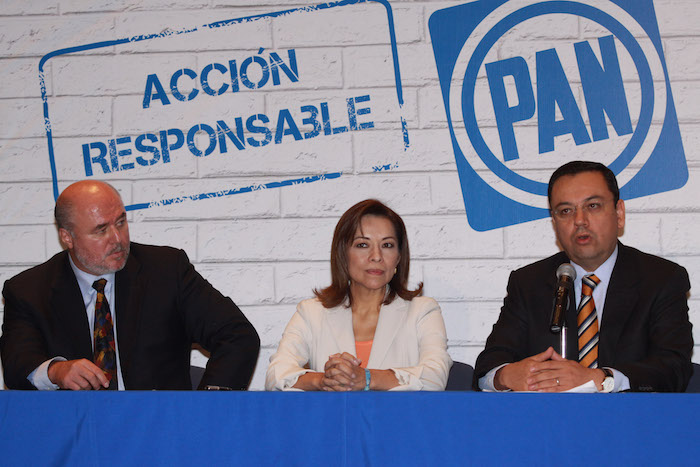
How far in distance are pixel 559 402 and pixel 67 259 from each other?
202 cm

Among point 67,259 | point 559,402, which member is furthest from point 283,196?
point 559,402

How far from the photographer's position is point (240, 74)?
3451mm

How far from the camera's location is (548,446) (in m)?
1.69

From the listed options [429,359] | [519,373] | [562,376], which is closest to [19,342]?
[429,359]

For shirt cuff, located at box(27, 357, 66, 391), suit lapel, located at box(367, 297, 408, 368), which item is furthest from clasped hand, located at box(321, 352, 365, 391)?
shirt cuff, located at box(27, 357, 66, 391)

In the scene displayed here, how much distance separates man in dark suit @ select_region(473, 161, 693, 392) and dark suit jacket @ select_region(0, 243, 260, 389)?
2.99ft

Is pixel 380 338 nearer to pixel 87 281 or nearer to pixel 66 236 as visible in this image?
pixel 87 281

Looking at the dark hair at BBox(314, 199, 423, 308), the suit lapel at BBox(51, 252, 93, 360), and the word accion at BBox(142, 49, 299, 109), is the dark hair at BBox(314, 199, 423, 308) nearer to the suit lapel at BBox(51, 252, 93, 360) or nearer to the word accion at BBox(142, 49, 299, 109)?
the word accion at BBox(142, 49, 299, 109)

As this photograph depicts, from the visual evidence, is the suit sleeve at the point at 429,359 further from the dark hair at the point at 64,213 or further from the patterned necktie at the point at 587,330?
the dark hair at the point at 64,213

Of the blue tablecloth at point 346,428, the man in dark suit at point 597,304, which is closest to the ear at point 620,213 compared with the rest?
the man in dark suit at point 597,304

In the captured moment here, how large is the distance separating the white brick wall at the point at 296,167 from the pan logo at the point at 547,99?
0.12 ft

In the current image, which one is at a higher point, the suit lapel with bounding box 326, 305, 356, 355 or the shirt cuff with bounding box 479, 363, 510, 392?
the suit lapel with bounding box 326, 305, 356, 355

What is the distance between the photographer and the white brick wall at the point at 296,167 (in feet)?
10.9

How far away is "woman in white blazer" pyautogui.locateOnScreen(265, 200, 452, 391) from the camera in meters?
2.88
